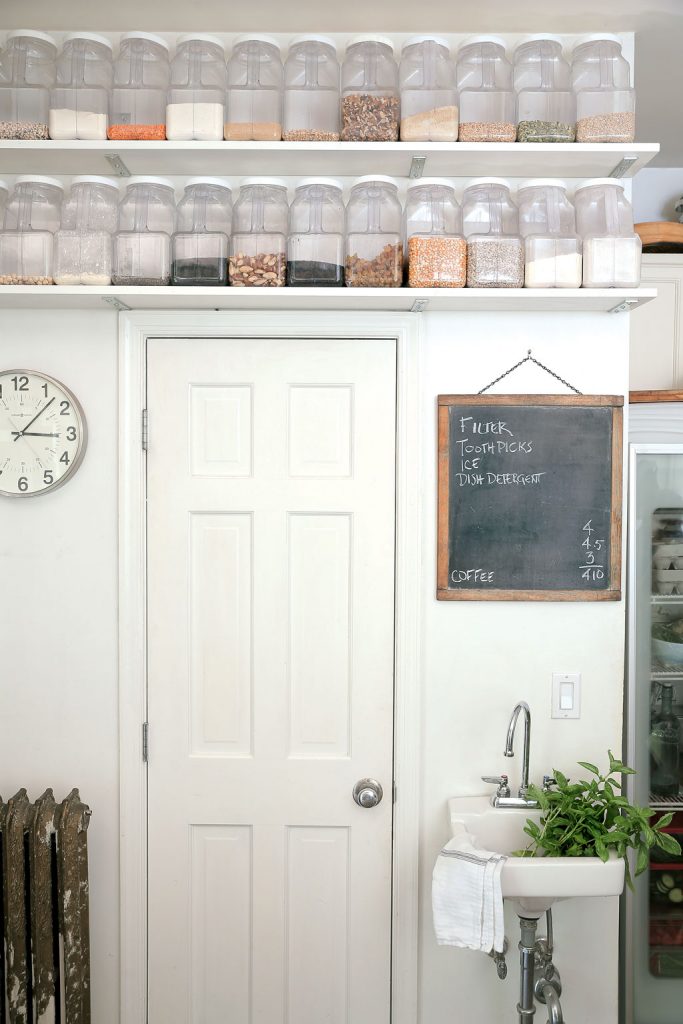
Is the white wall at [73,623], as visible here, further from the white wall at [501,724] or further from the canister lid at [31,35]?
the white wall at [501,724]

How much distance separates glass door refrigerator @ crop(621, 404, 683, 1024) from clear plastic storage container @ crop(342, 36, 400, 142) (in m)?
1.09

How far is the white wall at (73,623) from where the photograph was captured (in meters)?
2.15

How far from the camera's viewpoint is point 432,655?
2.14m

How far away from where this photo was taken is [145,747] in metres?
2.15

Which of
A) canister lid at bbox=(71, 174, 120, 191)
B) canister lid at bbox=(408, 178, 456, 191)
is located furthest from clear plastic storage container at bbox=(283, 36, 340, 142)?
canister lid at bbox=(71, 174, 120, 191)

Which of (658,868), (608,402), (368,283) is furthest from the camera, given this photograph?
(658,868)

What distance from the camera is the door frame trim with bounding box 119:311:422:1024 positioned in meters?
2.11

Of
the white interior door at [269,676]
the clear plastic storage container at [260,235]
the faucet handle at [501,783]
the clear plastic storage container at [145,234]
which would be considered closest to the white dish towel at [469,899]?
the faucet handle at [501,783]

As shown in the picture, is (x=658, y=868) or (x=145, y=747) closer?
(x=145, y=747)

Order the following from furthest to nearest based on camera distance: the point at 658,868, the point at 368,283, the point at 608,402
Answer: the point at 658,868 → the point at 608,402 → the point at 368,283

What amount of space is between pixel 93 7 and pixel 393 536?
5.04ft

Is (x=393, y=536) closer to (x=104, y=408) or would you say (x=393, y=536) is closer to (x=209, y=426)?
(x=209, y=426)

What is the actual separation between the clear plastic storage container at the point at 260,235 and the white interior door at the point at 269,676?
0.21m

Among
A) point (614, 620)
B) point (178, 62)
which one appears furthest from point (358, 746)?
point (178, 62)
